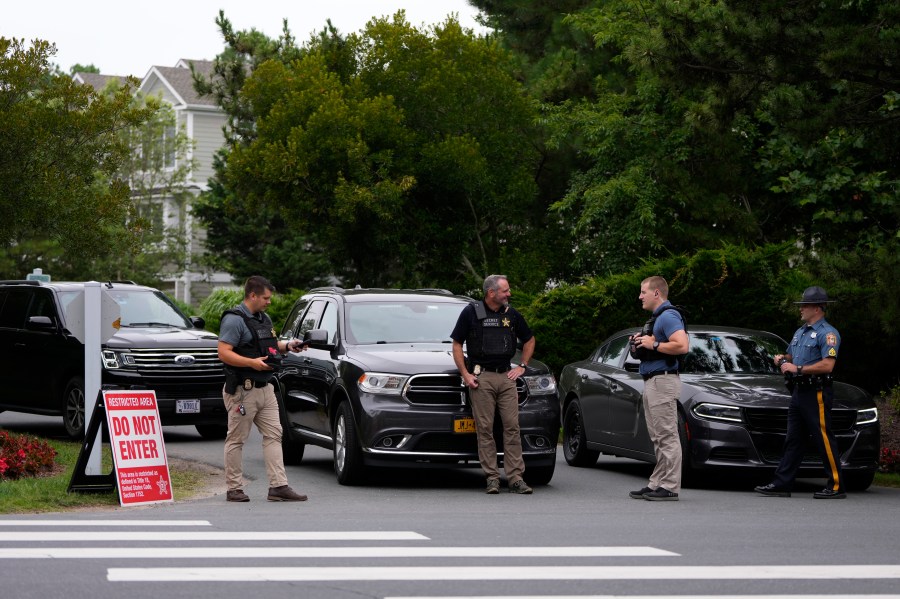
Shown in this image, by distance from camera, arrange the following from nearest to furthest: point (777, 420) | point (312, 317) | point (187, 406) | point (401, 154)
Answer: point (777, 420), point (312, 317), point (187, 406), point (401, 154)

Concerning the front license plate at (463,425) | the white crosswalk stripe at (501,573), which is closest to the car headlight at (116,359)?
the front license plate at (463,425)

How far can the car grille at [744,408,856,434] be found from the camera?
42.7ft

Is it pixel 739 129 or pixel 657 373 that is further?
pixel 739 129

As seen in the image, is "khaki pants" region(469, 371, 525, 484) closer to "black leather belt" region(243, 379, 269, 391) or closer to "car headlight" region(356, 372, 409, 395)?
"car headlight" region(356, 372, 409, 395)

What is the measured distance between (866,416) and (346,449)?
479 cm

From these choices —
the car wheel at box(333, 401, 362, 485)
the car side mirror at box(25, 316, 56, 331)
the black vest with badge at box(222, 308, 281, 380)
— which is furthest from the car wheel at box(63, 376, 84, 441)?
the black vest with badge at box(222, 308, 281, 380)

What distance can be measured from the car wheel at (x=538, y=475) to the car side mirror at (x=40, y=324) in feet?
24.9

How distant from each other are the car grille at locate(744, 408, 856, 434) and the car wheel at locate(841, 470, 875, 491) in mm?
489

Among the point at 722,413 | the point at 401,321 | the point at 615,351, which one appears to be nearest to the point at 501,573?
the point at 722,413

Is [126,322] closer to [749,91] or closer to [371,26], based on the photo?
[749,91]

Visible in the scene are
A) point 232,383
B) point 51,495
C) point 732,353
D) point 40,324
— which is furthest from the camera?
point 40,324

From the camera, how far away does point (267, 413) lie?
1182 cm

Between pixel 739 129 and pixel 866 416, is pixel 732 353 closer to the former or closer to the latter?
pixel 866 416

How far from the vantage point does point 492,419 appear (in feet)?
40.7
